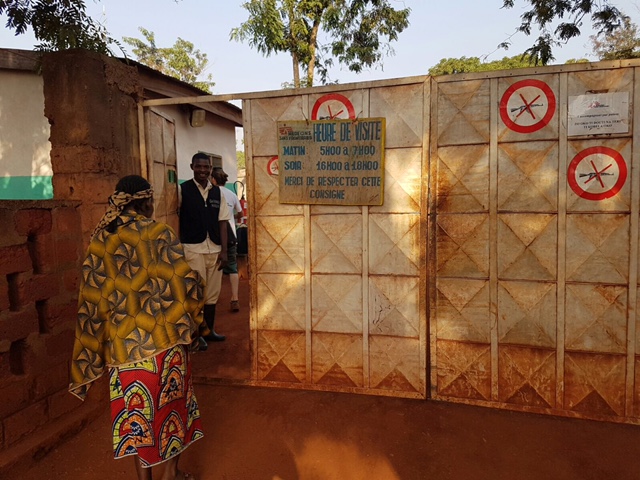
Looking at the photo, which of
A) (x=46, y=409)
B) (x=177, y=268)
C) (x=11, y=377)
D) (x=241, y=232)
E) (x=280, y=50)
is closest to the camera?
(x=177, y=268)

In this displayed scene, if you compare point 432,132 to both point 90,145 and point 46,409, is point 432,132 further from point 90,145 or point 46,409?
point 46,409

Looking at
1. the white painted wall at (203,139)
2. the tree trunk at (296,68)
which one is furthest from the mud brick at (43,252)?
the tree trunk at (296,68)

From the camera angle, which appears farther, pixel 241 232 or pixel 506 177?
pixel 241 232

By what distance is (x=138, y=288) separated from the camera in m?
2.28

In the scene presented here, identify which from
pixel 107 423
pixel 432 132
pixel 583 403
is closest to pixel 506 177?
pixel 432 132

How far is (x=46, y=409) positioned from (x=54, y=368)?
0.28 m

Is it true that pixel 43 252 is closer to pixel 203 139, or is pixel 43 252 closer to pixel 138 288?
pixel 138 288

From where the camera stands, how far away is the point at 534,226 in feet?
10.3

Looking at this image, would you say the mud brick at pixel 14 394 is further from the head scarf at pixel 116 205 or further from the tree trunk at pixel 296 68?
the tree trunk at pixel 296 68

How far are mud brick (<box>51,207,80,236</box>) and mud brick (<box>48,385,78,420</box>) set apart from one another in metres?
1.19

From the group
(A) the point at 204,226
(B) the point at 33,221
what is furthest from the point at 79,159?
(A) the point at 204,226

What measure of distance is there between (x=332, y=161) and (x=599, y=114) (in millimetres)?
1937

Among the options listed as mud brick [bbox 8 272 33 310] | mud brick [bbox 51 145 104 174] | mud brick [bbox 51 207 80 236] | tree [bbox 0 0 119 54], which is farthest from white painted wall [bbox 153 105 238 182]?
mud brick [bbox 8 272 33 310]

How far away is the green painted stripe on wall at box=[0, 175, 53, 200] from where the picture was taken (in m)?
8.22
